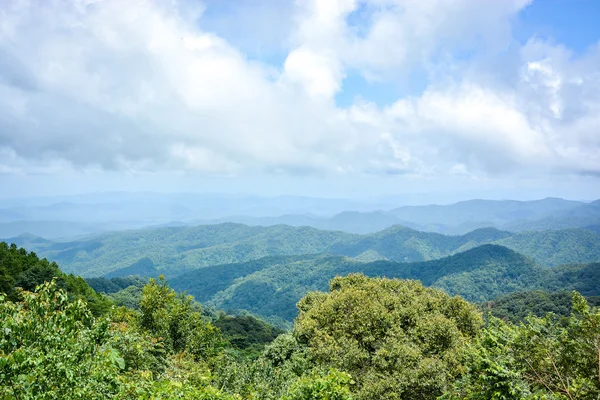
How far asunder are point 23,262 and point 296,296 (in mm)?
146397

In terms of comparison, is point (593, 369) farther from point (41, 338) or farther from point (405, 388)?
point (41, 338)

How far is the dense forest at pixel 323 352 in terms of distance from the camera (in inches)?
262

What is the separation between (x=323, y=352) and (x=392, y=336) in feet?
13.7

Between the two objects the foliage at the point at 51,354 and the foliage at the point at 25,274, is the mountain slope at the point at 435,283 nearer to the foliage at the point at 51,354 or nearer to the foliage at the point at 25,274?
the foliage at the point at 25,274

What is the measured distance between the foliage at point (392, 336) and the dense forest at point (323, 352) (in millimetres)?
76

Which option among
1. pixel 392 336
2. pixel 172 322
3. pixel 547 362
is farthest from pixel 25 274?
pixel 547 362

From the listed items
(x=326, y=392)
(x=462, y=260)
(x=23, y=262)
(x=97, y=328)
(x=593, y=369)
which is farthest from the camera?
(x=462, y=260)

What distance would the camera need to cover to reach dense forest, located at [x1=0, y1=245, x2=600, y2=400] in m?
6.66

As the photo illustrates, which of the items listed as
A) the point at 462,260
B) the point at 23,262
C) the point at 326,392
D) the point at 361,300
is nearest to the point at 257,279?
the point at 462,260

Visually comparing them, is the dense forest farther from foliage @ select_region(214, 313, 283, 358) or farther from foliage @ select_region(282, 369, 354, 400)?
foliage @ select_region(214, 313, 283, 358)

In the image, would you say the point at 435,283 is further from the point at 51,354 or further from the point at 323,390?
the point at 51,354

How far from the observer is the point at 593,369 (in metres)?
8.59

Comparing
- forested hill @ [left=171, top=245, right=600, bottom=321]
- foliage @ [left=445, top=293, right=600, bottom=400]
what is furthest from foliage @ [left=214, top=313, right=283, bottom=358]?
forested hill @ [left=171, top=245, right=600, bottom=321]

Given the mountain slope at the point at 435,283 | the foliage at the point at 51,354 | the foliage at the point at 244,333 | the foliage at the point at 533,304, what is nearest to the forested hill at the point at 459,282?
the mountain slope at the point at 435,283
